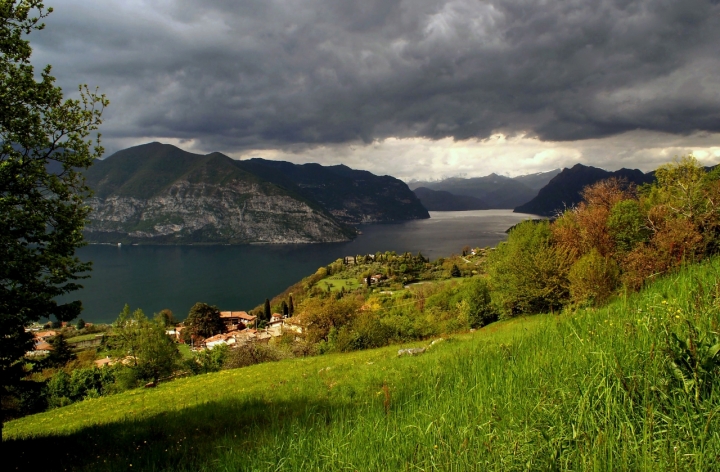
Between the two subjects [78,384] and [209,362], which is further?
[78,384]

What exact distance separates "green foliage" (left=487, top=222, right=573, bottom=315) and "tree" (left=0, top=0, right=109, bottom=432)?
3011 centimetres

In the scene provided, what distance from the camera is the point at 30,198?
7273mm

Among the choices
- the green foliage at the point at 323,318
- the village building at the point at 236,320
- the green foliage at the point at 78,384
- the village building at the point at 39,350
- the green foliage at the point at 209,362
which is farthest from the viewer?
the village building at the point at 236,320

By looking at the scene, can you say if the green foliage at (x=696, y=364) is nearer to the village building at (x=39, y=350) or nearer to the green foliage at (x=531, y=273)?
the village building at (x=39, y=350)

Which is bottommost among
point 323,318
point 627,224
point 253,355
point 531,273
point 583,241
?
point 253,355

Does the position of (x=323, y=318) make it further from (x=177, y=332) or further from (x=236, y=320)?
(x=236, y=320)

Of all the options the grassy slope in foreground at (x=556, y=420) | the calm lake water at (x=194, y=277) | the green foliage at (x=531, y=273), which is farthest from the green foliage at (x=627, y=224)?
the calm lake water at (x=194, y=277)

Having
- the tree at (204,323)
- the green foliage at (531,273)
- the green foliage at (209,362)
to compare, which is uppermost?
the green foliage at (531,273)

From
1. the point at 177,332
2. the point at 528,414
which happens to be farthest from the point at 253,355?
the point at 177,332

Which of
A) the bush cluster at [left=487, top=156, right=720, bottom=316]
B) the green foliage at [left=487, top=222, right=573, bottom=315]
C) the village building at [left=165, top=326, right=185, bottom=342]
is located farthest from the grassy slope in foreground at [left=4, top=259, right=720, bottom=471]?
the village building at [left=165, top=326, right=185, bottom=342]

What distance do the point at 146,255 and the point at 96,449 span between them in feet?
698

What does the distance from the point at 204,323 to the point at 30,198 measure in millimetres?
70455

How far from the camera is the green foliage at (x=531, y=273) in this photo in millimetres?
31000

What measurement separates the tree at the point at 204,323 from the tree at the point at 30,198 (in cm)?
6867
